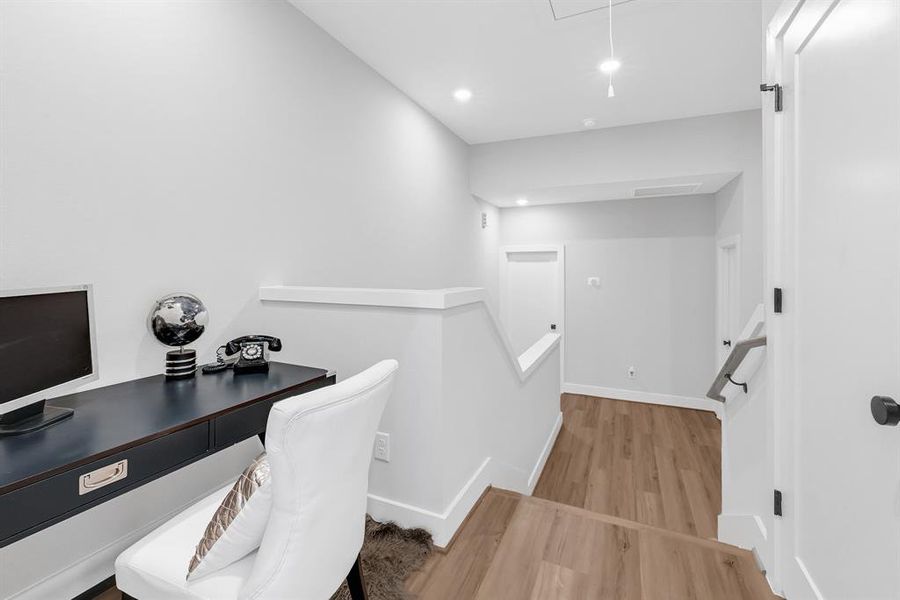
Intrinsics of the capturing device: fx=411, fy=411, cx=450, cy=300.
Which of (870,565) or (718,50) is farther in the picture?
(718,50)

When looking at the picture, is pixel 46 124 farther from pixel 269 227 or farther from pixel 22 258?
pixel 269 227

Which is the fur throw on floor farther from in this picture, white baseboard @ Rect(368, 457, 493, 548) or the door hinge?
the door hinge

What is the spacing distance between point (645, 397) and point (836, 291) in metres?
4.35

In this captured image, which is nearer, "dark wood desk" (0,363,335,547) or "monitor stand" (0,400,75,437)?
"dark wood desk" (0,363,335,547)

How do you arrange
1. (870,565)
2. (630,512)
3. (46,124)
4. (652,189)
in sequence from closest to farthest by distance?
1. (870,565)
2. (46,124)
3. (630,512)
4. (652,189)

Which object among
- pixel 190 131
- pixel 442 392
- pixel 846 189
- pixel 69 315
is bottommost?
pixel 442 392

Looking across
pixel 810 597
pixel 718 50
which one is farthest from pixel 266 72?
pixel 810 597

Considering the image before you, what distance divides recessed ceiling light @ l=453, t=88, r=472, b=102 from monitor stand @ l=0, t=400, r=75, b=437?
3.12m

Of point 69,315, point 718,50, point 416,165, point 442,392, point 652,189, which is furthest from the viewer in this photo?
point 652,189

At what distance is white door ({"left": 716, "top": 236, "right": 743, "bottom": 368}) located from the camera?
3902mm

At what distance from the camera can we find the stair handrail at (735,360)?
1.60m

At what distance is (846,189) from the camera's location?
3.46 ft

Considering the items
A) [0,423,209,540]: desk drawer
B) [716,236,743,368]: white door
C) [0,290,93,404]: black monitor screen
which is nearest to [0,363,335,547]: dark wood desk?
[0,423,209,540]: desk drawer

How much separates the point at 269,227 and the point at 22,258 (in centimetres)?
A: 98
